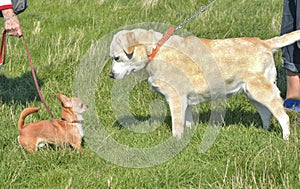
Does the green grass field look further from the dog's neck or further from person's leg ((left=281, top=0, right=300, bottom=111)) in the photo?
person's leg ((left=281, top=0, right=300, bottom=111))

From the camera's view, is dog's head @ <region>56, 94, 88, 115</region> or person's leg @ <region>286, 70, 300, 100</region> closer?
dog's head @ <region>56, 94, 88, 115</region>

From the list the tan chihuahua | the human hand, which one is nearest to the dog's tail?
the tan chihuahua

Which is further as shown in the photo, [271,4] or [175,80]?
[271,4]

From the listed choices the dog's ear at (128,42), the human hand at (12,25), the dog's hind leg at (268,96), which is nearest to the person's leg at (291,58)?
the dog's hind leg at (268,96)

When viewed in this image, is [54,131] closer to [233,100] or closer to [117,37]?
[117,37]

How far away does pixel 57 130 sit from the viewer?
5.32m

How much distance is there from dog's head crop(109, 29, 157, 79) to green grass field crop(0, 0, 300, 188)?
2.19 feet

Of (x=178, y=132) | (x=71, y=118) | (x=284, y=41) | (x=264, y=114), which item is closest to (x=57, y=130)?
(x=71, y=118)

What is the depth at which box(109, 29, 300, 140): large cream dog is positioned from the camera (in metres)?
5.51

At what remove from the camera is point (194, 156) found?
5.08 m

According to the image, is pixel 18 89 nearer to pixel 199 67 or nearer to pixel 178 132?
pixel 178 132

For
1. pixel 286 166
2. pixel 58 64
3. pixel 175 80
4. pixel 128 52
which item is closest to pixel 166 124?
pixel 175 80

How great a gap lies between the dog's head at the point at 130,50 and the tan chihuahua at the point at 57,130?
55cm

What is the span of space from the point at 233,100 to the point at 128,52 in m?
1.69
